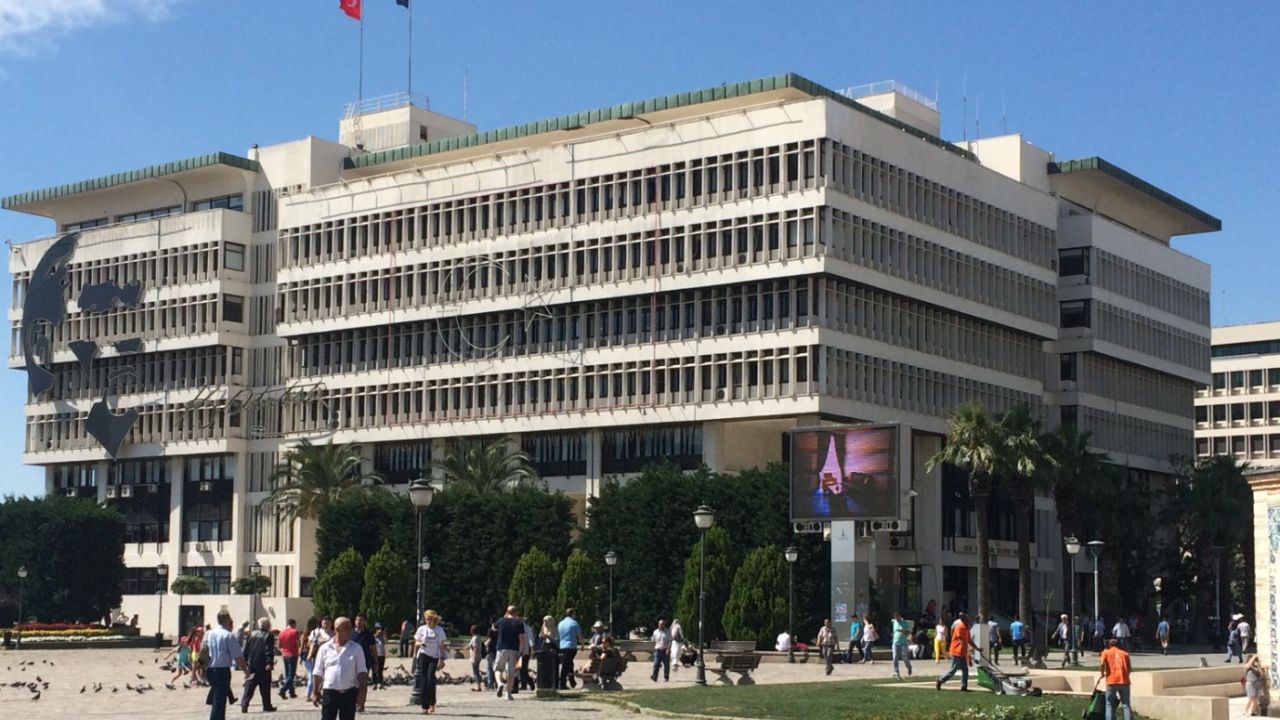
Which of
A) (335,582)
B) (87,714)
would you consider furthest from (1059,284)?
(87,714)

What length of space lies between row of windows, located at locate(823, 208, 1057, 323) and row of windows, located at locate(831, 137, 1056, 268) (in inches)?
39.7

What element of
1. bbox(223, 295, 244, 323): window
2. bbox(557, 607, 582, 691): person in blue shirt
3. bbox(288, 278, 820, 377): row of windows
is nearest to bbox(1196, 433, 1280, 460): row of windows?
bbox(288, 278, 820, 377): row of windows

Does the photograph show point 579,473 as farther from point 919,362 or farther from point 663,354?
point 919,362

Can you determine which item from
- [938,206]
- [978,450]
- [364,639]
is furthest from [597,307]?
[364,639]

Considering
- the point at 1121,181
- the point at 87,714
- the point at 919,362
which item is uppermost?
the point at 1121,181

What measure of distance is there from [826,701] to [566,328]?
51.4m

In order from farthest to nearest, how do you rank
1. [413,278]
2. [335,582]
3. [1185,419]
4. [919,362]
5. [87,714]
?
[1185,419], [413,278], [919,362], [335,582], [87,714]

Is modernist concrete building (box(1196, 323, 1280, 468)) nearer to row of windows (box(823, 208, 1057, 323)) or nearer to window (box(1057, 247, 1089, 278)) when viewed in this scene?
window (box(1057, 247, 1089, 278))

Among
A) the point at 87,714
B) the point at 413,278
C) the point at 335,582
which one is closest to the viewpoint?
the point at 87,714

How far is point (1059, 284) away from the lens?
3814 inches

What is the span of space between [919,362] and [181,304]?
130 ft

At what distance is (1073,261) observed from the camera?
9650cm

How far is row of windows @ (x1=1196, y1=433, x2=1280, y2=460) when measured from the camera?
448 feet

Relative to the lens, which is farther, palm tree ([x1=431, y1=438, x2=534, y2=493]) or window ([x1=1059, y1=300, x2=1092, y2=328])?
window ([x1=1059, y1=300, x2=1092, y2=328])
